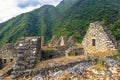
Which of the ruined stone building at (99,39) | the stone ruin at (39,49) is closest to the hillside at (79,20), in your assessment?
the stone ruin at (39,49)

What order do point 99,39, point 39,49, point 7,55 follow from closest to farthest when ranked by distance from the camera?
→ point 39,49
point 99,39
point 7,55

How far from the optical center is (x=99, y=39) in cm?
2355

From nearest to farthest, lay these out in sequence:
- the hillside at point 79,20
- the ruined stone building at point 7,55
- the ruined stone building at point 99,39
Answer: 1. the ruined stone building at point 99,39
2. the ruined stone building at point 7,55
3. the hillside at point 79,20

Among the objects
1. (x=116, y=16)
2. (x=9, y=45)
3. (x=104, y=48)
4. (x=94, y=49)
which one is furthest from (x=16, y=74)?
(x=116, y=16)

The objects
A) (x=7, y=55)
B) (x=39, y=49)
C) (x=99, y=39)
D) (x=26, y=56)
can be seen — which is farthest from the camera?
(x=7, y=55)

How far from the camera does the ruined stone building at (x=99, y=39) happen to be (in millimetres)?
22069

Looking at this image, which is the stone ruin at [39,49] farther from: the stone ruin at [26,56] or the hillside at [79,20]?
the hillside at [79,20]

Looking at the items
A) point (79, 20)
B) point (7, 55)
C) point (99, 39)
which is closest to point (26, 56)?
point (99, 39)

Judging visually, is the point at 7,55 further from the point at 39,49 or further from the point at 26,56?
the point at 26,56

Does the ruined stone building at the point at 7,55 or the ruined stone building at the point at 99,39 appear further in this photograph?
the ruined stone building at the point at 7,55

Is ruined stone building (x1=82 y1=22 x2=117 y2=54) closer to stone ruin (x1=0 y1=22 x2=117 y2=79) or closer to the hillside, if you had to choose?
stone ruin (x1=0 y1=22 x2=117 y2=79)

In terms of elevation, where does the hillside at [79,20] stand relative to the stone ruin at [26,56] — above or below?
above

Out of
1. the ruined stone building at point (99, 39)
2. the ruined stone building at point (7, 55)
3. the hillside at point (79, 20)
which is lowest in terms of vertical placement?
the ruined stone building at point (7, 55)

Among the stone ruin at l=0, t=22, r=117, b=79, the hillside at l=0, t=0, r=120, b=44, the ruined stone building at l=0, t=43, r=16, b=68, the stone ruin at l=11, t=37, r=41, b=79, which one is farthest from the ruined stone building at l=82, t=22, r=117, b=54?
the hillside at l=0, t=0, r=120, b=44
